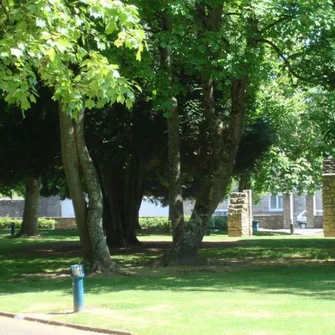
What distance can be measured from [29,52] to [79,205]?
11602 millimetres

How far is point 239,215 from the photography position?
1342 inches

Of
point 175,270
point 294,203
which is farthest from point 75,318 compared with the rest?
point 294,203

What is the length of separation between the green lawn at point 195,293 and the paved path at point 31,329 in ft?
1.14

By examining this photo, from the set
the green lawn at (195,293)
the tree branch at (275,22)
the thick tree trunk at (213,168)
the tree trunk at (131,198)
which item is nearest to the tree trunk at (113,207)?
the tree trunk at (131,198)

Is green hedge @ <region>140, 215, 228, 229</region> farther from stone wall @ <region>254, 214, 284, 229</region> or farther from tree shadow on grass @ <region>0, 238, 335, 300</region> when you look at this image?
tree shadow on grass @ <region>0, 238, 335, 300</region>

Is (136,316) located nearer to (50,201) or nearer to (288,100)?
(288,100)

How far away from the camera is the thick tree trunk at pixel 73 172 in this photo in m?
18.2

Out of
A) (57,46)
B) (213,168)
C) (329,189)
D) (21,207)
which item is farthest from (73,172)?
(21,207)

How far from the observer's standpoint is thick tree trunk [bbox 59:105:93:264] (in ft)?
59.6

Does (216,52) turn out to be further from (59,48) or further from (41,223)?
(41,223)

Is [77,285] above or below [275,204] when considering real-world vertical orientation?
below

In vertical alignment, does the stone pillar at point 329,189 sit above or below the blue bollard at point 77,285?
above

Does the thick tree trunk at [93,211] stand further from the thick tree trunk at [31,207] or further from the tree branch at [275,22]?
the thick tree trunk at [31,207]

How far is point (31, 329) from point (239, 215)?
24154 mm
